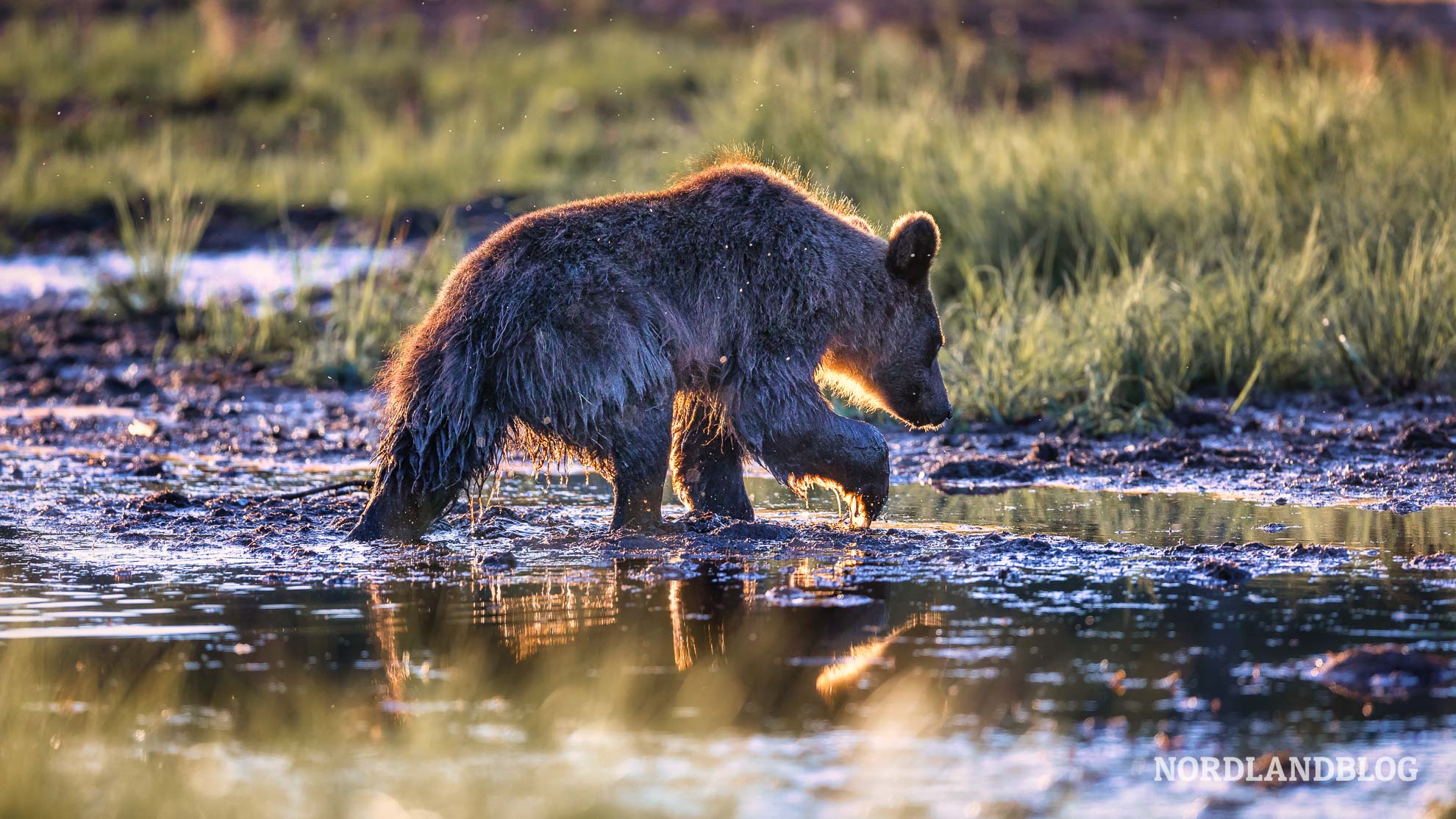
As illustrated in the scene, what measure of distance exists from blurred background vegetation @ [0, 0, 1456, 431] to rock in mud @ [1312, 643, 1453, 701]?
14.7 ft

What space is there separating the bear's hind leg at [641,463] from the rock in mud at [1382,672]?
2.60 meters

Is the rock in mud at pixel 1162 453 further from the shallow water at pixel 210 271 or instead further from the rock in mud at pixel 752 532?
the shallow water at pixel 210 271

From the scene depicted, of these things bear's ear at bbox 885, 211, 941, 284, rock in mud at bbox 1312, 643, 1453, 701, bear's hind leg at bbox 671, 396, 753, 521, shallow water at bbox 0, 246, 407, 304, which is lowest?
rock in mud at bbox 1312, 643, 1453, 701

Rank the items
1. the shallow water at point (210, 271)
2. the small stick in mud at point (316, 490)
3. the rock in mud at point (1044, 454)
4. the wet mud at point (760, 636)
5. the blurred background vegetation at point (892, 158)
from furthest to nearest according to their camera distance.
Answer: the shallow water at point (210, 271) < the blurred background vegetation at point (892, 158) < the rock in mud at point (1044, 454) < the small stick in mud at point (316, 490) < the wet mud at point (760, 636)

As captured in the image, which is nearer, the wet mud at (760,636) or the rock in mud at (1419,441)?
the wet mud at (760,636)

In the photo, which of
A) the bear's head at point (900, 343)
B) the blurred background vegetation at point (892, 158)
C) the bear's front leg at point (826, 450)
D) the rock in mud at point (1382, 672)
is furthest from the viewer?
the blurred background vegetation at point (892, 158)

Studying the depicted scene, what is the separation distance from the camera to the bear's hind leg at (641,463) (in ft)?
20.2

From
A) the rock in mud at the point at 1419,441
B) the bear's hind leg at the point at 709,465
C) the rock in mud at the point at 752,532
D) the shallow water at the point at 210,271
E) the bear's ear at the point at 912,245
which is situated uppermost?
the shallow water at the point at 210,271

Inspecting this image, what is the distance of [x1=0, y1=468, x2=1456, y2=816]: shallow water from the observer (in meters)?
3.52

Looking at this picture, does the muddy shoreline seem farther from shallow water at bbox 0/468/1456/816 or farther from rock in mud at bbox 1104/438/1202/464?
shallow water at bbox 0/468/1456/816

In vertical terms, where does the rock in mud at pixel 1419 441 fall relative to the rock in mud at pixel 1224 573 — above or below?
above

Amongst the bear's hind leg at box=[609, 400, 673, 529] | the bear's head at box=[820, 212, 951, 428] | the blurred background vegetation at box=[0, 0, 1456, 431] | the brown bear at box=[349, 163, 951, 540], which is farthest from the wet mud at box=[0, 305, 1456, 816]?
the blurred background vegetation at box=[0, 0, 1456, 431]

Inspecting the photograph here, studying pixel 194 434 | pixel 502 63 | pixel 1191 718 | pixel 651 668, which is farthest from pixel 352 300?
pixel 502 63

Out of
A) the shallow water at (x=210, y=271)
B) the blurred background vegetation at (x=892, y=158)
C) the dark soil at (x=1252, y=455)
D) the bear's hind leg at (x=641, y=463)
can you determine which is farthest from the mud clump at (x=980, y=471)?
the shallow water at (x=210, y=271)
